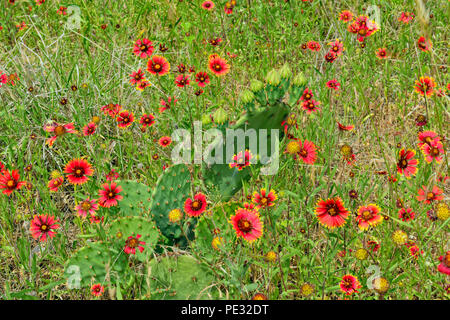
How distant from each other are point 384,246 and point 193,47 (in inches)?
83.0

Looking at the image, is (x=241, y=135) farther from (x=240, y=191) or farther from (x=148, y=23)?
(x=148, y=23)

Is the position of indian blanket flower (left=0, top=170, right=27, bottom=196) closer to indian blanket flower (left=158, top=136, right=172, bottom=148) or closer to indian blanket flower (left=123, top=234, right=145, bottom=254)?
indian blanket flower (left=123, top=234, right=145, bottom=254)

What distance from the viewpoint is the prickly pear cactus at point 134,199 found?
175cm

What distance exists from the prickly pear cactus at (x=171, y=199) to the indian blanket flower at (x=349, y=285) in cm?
69

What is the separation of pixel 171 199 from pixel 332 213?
72 cm

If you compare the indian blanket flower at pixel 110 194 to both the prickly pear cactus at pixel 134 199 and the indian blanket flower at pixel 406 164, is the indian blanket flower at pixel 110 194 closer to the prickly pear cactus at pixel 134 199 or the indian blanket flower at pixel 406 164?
the prickly pear cactus at pixel 134 199

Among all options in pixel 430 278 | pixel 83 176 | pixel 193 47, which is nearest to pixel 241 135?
pixel 83 176

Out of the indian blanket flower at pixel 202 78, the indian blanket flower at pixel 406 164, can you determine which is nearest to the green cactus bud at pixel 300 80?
the indian blanket flower at pixel 406 164

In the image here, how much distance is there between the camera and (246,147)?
70.5 inches

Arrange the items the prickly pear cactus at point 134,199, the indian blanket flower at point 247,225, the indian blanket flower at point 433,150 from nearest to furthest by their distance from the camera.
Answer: the indian blanket flower at point 247,225 < the indian blanket flower at point 433,150 < the prickly pear cactus at point 134,199

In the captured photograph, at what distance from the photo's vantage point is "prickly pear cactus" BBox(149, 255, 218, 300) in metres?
1.47

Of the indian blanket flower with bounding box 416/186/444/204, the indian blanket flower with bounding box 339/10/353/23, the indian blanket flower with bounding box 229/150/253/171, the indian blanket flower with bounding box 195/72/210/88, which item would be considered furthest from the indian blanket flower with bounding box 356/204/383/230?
the indian blanket flower with bounding box 339/10/353/23

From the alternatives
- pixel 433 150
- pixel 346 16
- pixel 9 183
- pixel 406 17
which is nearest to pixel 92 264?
pixel 9 183

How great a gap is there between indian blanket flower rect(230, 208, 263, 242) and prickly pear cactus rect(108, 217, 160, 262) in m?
0.37
